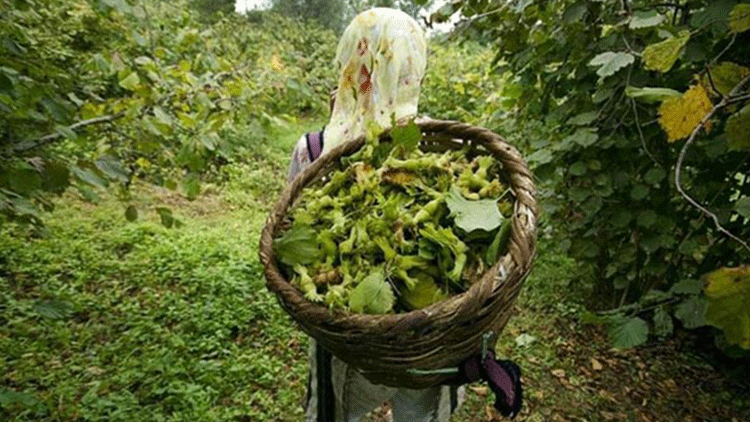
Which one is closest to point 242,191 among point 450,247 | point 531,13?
point 531,13

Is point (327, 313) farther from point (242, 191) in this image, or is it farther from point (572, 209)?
point (242, 191)

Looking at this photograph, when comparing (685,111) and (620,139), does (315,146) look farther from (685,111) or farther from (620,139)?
(620,139)

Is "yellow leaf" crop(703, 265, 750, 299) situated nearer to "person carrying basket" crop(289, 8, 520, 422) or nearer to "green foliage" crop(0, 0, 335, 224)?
"person carrying basket" crop(289, 8, 520, 422)

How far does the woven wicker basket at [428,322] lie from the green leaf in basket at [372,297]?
3cm

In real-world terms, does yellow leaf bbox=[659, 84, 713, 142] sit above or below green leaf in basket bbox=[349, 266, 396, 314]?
above

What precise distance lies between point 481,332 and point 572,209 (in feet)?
5.73

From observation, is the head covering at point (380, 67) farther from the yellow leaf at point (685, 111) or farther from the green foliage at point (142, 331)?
the green foliage at point (142, 331)

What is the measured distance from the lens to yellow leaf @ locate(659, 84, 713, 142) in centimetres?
82

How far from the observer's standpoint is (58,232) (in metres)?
4.08

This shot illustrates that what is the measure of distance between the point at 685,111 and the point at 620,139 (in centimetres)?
134

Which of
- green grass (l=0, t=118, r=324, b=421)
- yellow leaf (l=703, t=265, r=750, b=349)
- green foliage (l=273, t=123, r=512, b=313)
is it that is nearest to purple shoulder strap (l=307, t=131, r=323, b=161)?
green foliage (l=273, t=123, r=512, b=313)

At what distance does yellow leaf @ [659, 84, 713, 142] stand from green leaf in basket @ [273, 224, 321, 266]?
2.50ft

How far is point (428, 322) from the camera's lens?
978 millimetres

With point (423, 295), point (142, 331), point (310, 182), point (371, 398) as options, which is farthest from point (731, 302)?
point (142, 331)
